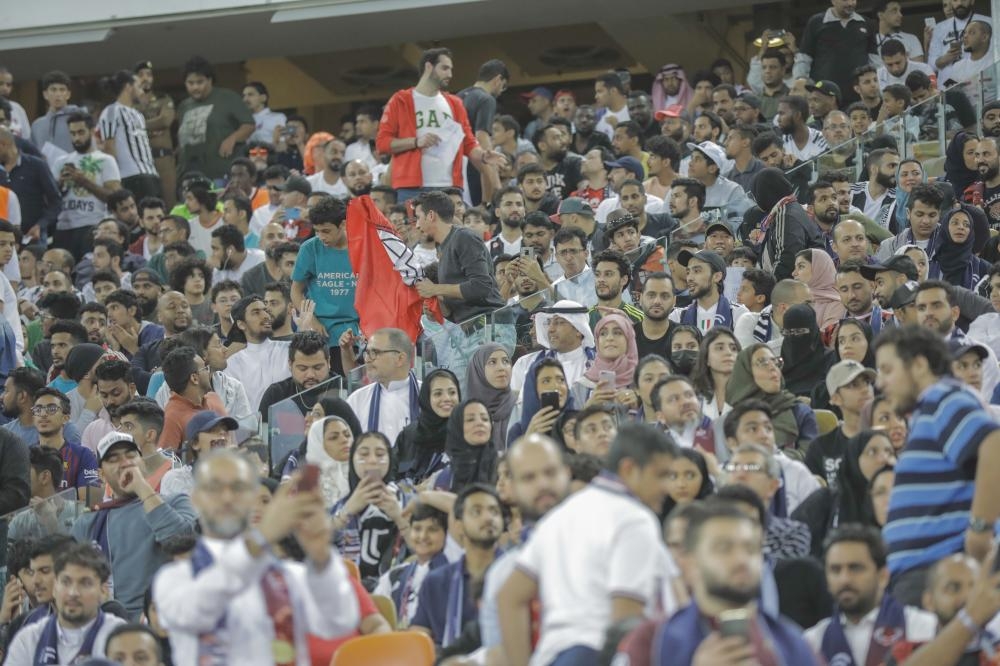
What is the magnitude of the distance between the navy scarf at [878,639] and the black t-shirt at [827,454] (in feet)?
6.19

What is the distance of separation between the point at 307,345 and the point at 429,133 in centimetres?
333

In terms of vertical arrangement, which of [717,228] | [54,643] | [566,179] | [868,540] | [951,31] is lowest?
[54,643]

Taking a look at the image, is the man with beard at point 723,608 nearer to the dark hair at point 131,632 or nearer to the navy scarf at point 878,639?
the navy scarf at point 878,639

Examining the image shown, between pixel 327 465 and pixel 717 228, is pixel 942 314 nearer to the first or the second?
pixel 327 465

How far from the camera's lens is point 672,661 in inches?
192

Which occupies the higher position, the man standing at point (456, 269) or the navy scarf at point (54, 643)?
the man standing at point (456, 269)

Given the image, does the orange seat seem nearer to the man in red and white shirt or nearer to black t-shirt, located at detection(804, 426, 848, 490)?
black t-shirt, located at detection(804, 426, 848, 490)

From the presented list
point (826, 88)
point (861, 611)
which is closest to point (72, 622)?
point (861, 611)

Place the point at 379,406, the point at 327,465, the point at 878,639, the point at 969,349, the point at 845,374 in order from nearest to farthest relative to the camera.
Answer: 1. the point at 878,639
2. the point at 969,349
3. the point at 845,374
4. the point at 327,465
5. the point at 379,406

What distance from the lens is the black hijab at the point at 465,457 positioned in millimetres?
8836

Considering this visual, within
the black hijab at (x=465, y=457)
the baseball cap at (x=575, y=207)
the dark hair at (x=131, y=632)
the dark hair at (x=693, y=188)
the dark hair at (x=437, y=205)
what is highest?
the dark hair at (x=693, y=188)

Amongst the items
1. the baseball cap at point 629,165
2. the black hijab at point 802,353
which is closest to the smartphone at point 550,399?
the black hijab at point 802,353

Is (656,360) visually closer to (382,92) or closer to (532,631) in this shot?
(532,631)

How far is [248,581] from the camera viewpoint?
5.19 meters
